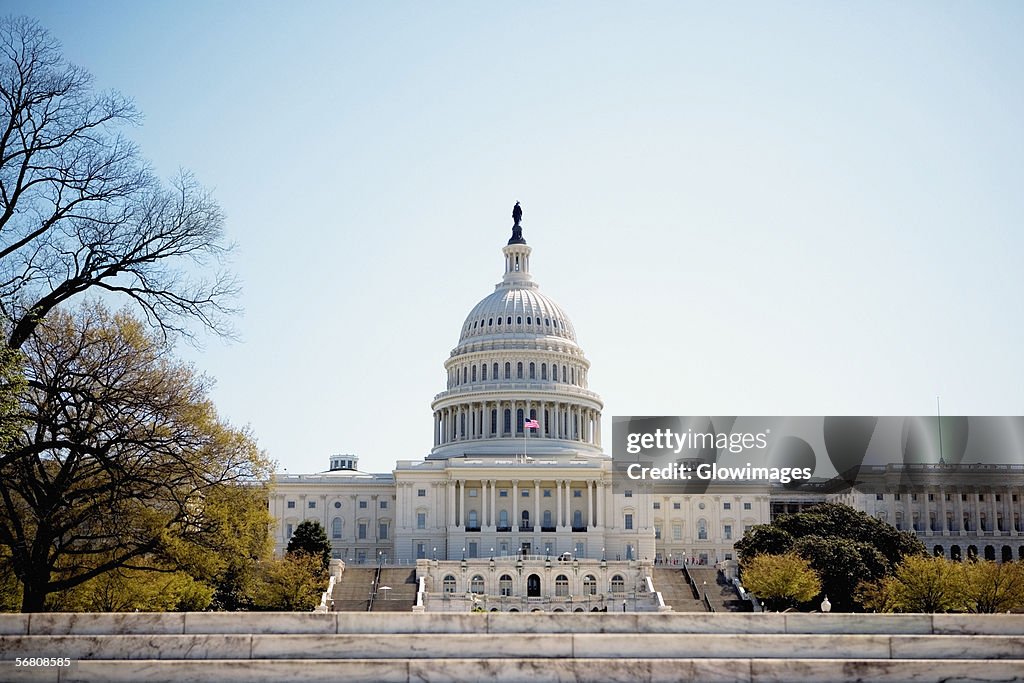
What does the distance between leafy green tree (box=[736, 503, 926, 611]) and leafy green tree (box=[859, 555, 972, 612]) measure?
10.9 meters

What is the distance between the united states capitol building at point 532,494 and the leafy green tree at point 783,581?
27622 millimetres

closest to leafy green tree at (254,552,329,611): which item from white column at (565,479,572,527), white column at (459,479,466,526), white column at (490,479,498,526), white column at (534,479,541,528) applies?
white column at (459,479,466,526)

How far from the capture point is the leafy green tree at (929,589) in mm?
83688

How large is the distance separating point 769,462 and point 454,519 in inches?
1410

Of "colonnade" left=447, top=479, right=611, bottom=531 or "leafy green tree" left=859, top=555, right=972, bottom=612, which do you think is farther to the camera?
"colonnade" left=447, top=479, right=611, bottom=531

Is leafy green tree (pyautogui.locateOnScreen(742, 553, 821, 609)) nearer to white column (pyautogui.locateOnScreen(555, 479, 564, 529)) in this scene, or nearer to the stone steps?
white column (pyautogui.locateOnScreen(555, 479, 564, 529))

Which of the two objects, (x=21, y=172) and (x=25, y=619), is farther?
(x=21, y=172)

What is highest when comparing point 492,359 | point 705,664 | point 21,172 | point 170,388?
point 492,359

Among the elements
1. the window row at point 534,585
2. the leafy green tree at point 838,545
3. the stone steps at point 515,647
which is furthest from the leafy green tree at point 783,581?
the stone steps at point 515,647

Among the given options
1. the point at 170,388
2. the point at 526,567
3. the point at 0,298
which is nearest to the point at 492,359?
the point at 526,567

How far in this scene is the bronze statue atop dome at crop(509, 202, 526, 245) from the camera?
613ft

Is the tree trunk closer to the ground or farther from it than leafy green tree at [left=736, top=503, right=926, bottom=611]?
closer to the ground

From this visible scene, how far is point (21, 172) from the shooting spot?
114ft

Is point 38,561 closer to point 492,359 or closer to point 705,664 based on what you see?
point 705,664
